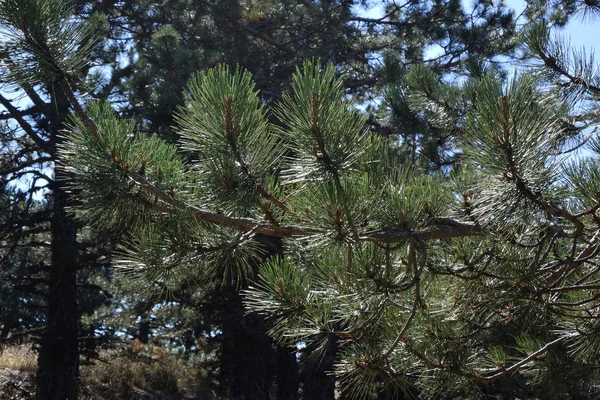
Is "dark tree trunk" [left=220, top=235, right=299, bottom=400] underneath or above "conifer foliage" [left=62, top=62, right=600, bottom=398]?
above

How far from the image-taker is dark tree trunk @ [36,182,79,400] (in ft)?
33.5

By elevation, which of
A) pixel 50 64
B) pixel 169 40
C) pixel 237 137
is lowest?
pixel 237 137

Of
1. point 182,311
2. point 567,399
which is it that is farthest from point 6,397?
point 567,399

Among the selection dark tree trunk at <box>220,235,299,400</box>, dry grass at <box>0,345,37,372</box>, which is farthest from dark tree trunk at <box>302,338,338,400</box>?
dry grass at <box>0,345,37,372</box>

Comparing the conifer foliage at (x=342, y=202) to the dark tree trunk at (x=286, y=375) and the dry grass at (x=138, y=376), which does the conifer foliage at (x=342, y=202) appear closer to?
the dark tree trunk at (x=286, y=375)

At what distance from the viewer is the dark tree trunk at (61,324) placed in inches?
402

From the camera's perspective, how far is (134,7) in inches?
491

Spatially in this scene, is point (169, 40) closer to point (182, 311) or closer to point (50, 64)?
point (182, 311)

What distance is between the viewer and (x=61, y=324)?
34.9ft

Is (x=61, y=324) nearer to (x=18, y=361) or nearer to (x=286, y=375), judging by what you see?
(x=18, y=361)

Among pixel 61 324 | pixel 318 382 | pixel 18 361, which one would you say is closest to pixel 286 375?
pixel 318 382

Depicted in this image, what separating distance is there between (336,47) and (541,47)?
20.6ft

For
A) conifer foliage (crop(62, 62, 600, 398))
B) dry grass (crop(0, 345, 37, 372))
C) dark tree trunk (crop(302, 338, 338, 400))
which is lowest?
conifer foliage (crop(62, 62, 600, 398))

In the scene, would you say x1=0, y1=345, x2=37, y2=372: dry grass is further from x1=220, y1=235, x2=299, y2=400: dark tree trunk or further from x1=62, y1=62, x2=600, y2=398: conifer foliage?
x1=62, y1=62, x2=600, y2=398: conifer foliage
